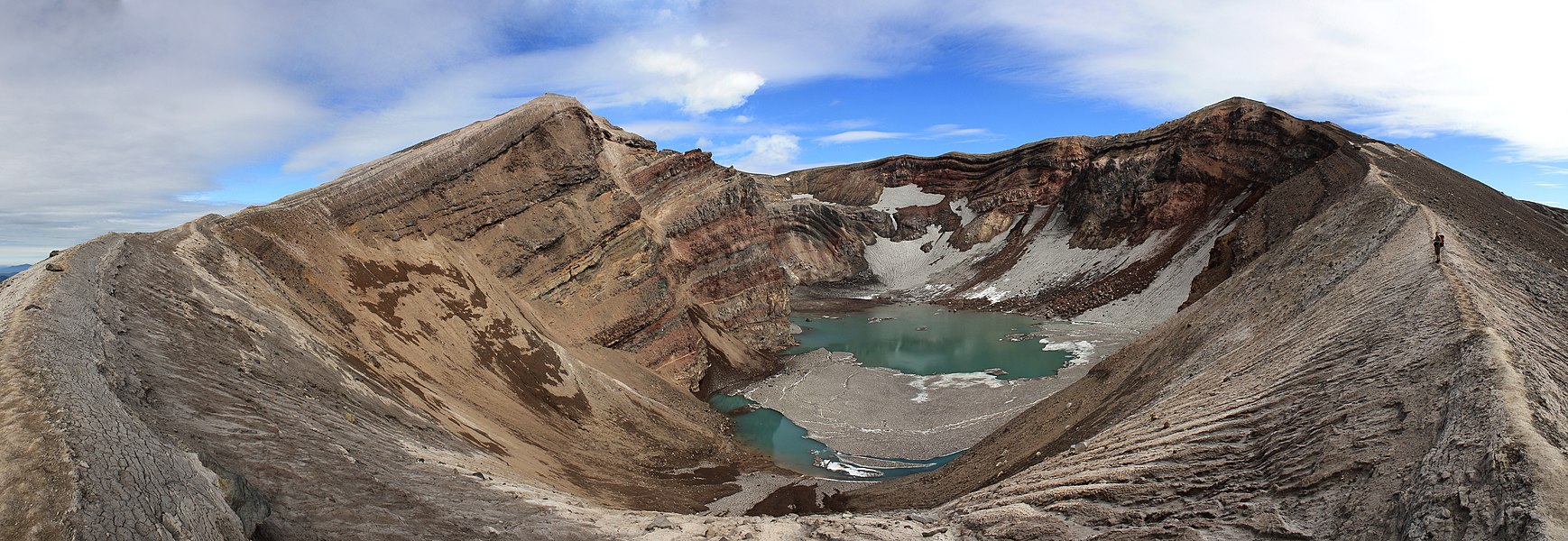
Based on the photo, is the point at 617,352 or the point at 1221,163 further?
the point at 1221,163

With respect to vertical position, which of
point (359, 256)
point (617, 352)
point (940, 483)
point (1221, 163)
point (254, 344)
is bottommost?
point (940, 483)

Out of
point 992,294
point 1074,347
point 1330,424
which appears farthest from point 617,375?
point 992,294

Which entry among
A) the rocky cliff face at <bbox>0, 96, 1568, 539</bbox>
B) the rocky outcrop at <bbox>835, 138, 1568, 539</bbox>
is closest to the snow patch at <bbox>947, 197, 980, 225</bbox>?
the rocky cliff face at <bbox>0, 96, 1568, 539</bbox>

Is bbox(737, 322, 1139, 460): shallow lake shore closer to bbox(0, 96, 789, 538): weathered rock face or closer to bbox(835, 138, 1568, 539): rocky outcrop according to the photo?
bbox(0, 96, 789, 538): weathered rock face

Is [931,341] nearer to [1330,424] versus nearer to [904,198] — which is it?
[1330,424]

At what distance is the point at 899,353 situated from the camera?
127ft

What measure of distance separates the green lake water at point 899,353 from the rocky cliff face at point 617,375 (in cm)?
180

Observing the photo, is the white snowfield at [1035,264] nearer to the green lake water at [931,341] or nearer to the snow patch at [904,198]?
the snow patch at [904,198]

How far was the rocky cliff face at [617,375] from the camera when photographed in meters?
5.52

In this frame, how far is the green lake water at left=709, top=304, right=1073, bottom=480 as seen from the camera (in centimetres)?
2104

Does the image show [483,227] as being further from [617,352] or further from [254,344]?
[254,344]

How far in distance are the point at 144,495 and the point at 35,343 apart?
3101 mm

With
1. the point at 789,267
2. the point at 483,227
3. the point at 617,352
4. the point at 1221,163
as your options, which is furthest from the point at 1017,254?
the point at 483,227

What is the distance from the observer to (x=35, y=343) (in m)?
6.13
